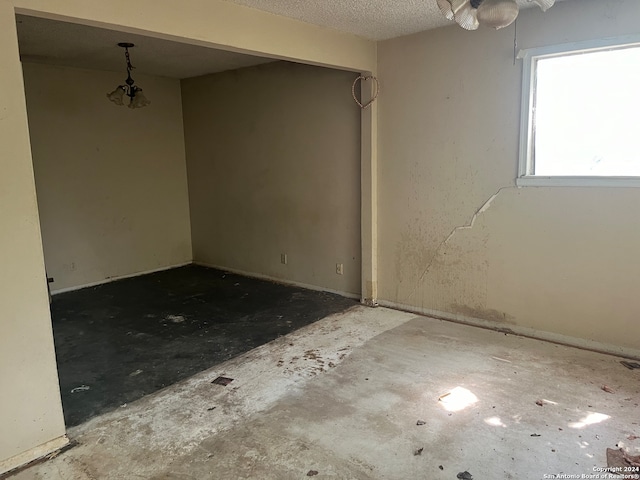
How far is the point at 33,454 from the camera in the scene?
2.29 meters

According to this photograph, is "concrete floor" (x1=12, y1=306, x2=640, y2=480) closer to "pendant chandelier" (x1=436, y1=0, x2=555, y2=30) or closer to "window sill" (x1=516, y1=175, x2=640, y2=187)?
"window sill" (x1=516, y1=175, x2=640, y2=187)

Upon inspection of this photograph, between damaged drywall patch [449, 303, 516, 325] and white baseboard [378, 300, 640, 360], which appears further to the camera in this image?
damaged drywall patch [449, 303, 516, 325]

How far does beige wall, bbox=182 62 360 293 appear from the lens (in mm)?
4727

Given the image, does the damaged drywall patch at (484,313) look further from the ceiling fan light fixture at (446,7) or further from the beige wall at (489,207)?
the ceiling fan light fixture at (446,7)

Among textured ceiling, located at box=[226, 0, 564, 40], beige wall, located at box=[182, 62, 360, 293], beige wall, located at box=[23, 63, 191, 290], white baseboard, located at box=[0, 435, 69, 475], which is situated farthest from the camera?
beige wall, located at box=[23, 63, 191, 290]

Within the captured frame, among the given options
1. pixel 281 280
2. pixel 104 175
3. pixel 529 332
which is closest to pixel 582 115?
pixel 529 332

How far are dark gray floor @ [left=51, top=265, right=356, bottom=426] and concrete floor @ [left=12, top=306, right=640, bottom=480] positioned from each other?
0.23 metres

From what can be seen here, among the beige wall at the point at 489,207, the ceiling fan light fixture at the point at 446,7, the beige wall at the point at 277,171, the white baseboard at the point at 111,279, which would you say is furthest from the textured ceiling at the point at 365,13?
the white baseboard at the point at 111,279

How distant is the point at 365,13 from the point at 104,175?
12.4ft

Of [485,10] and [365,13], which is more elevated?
[365,13]

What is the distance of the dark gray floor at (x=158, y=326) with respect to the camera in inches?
121

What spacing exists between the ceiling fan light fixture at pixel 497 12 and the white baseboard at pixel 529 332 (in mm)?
2566

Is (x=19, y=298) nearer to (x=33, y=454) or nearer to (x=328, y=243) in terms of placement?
(x=33, y=454)

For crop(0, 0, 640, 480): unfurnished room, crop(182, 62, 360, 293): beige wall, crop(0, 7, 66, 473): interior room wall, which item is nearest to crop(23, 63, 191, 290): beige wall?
crop(0, 0, 640, 480): unfurnished room
